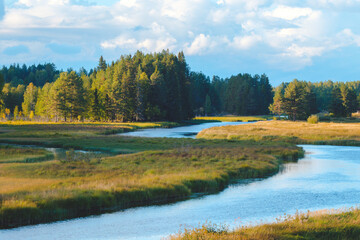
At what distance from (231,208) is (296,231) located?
8490 millimetres

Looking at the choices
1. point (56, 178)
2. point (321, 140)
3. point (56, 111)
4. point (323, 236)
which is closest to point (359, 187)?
point (323, 236)

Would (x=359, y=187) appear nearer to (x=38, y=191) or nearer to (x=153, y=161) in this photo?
(x=153, y=161)

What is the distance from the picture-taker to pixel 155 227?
21.2 meters

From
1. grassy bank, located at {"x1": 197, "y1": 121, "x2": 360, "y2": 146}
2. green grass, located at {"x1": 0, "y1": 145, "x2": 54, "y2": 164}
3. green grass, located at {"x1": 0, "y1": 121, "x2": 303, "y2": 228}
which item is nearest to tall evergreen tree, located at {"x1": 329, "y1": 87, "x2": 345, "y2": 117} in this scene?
grassy bank, located at {"x1": 197, "y1": 121, "x2": 360, "y2": 146}

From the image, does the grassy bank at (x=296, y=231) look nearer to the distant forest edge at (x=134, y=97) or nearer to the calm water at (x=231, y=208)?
the calm water at (x=231, y=208)

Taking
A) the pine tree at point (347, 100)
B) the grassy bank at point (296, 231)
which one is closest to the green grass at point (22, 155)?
the grassy bank at point (296, 231)

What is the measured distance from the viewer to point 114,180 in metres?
29.5

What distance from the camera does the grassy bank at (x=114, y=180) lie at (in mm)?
22797

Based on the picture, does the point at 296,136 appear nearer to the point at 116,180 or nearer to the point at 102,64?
Answer: the point at 116,180

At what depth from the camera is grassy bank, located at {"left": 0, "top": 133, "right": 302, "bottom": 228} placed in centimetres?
2280

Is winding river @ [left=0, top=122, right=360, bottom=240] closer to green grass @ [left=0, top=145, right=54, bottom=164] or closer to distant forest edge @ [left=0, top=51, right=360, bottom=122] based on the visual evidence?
green grass @ [left=0, top=145, right=54, bottom=164]

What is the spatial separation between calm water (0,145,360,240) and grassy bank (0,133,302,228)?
124cm

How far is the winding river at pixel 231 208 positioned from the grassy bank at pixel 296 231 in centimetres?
308

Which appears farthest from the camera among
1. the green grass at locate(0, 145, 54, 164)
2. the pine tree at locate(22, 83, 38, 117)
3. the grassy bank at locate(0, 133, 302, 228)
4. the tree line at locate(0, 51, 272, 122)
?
the pine tree at locate(22, 83, 38, 117)
